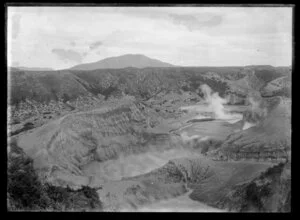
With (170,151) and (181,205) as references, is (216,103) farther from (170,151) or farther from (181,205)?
(181,205)

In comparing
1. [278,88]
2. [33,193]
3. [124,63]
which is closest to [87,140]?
[33,193]

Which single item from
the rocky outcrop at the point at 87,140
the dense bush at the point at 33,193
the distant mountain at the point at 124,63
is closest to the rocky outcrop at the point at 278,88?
the distant mountain at the point at 124,63

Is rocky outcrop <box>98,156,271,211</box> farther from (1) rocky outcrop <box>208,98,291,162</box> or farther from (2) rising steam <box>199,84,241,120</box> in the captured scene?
(2) rising steam <box>199,84,241,120</box>

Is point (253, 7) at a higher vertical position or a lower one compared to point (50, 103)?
higher

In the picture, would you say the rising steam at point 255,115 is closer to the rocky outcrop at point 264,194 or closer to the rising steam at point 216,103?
the rising steam at point 216,103

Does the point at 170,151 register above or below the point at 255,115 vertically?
below

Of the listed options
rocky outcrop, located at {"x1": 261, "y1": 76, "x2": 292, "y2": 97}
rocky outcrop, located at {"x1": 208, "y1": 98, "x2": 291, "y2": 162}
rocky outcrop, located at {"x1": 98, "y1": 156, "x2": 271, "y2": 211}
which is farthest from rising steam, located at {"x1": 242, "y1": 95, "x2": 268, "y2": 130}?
rocky outcrop, located at {"x1": 98, "y1": 156, "x2": 271, "y2": 211}

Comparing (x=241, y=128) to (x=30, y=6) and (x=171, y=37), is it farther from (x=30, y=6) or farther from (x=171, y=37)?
(x=30, y=6)
